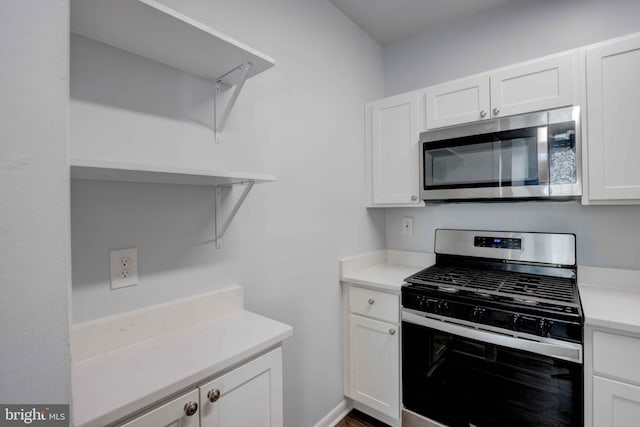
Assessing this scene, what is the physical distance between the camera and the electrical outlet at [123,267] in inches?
40.6

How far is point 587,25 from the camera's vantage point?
5.83ft

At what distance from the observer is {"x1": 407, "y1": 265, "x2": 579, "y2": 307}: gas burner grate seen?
1414 mm

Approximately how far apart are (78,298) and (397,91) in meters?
2.44

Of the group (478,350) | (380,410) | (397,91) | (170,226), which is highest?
(397,91)

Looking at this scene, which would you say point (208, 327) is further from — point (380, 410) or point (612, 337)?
point (612, 337)

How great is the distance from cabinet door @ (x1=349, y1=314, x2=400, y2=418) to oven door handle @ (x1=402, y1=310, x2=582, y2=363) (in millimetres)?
248

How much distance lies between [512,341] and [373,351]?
0.79m

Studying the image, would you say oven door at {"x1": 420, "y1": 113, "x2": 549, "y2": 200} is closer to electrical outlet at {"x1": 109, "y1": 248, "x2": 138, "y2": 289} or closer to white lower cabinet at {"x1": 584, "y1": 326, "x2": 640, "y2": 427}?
white lower cabinet at {"x1": 584, "y1": 326, "x2": 640, "y2": 427}

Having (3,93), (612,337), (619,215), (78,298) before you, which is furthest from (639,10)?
(78,298)

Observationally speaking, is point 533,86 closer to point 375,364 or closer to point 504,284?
point 504,284

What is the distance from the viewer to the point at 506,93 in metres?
1.72

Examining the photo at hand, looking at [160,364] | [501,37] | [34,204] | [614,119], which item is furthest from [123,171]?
[501,37]

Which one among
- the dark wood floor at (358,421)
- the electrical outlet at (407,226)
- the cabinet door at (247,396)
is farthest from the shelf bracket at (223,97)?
the dark wood floor at (358,421)

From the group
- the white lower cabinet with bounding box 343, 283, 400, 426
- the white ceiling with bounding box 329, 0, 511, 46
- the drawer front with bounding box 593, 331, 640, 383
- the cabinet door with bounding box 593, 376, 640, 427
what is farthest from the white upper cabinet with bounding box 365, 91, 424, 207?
the cabinet door with bounding box 593, 376, 640, 427
